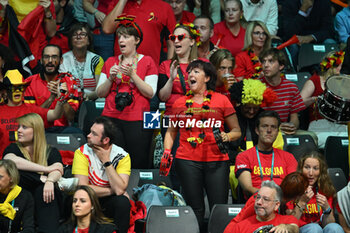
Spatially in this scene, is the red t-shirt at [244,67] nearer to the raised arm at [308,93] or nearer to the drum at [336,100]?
the raised arm at [308,93]

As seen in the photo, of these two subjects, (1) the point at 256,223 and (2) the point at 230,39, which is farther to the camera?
(2) the point at 230,39

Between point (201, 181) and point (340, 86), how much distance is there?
4.85 ft

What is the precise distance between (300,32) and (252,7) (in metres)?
0.80

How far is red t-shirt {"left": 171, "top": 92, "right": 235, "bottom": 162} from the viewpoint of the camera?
5961 millimetres

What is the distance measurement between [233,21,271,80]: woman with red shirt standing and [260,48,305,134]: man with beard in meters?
0.37

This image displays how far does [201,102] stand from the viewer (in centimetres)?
619

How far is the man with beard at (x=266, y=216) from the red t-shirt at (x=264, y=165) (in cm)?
68

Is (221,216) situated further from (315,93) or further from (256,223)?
(315,93)

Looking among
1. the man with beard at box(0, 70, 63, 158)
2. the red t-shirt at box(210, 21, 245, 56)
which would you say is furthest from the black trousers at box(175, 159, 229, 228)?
the red t-shirt at box(210, 21, 245, 56)

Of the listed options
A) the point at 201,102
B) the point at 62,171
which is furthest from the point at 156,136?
the point at 62,171

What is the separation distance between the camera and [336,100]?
17.2 ft

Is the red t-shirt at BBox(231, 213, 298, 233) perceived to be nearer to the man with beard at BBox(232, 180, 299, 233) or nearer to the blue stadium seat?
the man with beard at BBox(232, 180, 299, 233)

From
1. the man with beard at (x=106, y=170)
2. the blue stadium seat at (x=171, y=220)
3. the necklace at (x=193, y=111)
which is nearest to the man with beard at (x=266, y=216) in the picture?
the blue stadium seat at (x=171, y=220)

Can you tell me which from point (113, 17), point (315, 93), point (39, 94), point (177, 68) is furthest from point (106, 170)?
point (315, 93)
